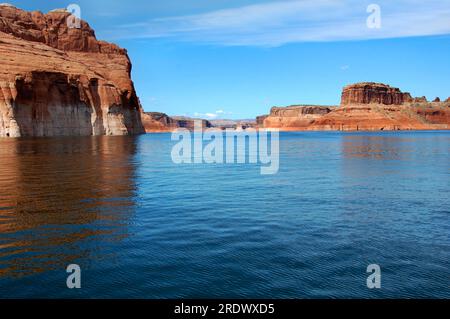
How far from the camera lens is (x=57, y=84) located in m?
115

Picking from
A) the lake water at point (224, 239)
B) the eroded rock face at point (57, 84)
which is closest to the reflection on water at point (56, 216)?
the lake water at point (224, 239)

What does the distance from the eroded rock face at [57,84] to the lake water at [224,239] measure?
87247 millimetres

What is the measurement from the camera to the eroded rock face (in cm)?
10194

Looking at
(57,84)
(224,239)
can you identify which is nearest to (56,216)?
(224,239)

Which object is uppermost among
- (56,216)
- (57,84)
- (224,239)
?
(57,84)

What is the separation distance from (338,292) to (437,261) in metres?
3.67

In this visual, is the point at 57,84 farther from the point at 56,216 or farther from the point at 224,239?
the point at 224,239

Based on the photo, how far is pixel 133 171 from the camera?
33250 millimetres

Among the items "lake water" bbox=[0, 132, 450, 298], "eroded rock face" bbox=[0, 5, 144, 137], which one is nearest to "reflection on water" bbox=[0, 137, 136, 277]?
"lake water" bbox=[0, 132, 450, 298]

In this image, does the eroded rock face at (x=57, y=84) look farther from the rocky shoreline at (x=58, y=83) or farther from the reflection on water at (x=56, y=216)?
the reflection on water at (x=56, y=216)

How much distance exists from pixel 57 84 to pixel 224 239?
373 ft

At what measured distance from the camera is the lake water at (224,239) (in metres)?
9.37

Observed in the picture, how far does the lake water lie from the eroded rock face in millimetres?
87247
